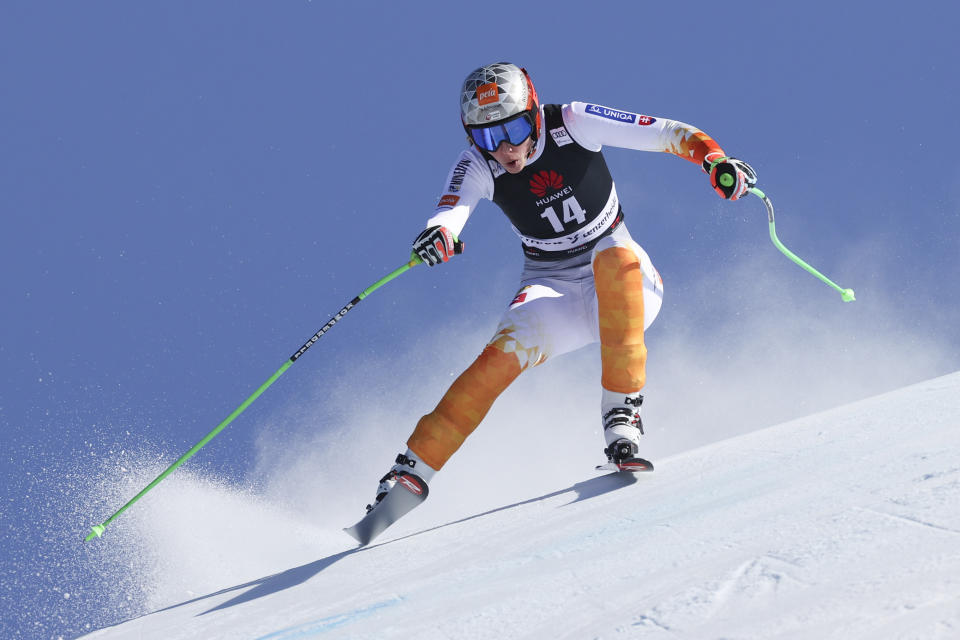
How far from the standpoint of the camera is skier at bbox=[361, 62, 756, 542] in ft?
15.0

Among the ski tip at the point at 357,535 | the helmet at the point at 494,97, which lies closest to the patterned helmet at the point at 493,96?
the helmet at the point at 494,97

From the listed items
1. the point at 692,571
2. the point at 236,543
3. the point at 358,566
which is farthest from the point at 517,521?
the point at 236,543

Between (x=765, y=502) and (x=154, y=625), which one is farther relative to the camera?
(x=154, y=625)

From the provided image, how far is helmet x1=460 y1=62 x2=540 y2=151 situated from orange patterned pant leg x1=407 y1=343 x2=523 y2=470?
121 cm

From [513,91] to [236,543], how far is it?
172 inches

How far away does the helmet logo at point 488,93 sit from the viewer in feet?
15.2

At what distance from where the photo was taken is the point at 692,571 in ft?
8.45

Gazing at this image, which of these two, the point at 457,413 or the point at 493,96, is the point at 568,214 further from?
the point at 457,413

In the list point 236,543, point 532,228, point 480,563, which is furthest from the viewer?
point 236,543

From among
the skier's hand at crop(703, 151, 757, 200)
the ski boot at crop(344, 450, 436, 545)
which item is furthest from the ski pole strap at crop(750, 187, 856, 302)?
the ski boot at crop(344, 450, 436, 545)

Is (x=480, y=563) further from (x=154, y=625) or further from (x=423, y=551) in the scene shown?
(x=154, y=625)

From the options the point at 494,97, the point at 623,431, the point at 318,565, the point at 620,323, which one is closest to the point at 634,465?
the point at 623,431

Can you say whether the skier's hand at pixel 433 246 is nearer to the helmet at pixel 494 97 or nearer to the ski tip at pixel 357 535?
the helmet at pixel 494 97

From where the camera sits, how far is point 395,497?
14.8ft
